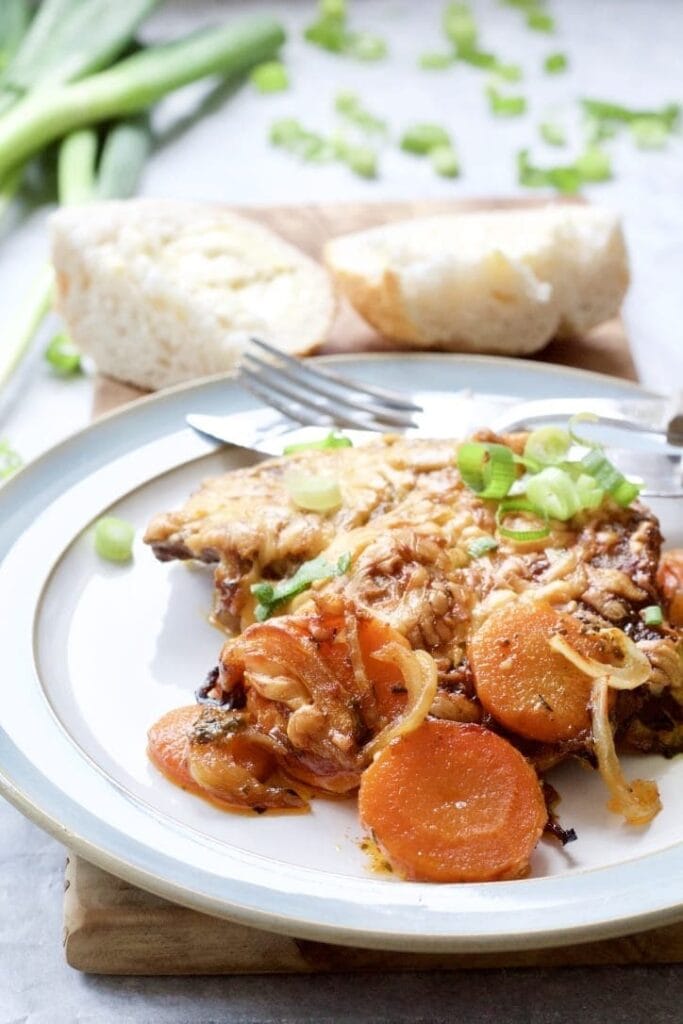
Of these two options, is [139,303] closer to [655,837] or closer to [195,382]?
[195,382]

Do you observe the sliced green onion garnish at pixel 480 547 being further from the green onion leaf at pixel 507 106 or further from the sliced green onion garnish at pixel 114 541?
the green onion leaf at pixel 507 106

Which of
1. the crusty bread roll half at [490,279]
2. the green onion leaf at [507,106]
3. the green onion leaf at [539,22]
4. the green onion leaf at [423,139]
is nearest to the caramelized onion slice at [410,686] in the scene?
the crusty bread roll half at [490,279]

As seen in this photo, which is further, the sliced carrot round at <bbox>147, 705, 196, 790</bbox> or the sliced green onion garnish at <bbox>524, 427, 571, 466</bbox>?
the sliced green onion garnish at <bbox>524, 427, 571, 466</bbox>

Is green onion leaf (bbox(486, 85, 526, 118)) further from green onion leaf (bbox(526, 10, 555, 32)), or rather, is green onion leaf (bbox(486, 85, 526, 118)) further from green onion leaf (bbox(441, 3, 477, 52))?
green onion leaf (bbox(526, 10, 555, 32))

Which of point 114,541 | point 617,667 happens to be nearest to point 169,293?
point 114,541

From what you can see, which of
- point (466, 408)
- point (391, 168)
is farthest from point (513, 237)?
point (391, 168)

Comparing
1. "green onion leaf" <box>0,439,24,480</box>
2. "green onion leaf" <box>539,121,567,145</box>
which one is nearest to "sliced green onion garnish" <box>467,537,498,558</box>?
"green onion leaf" <box>0,439,24,480</box>
